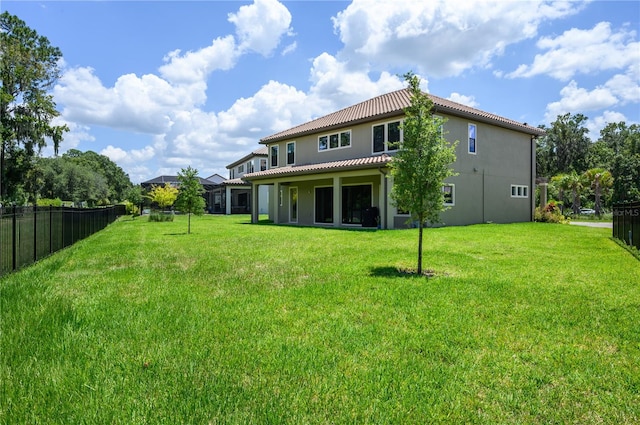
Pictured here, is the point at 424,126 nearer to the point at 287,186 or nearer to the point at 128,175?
the point at 287,186

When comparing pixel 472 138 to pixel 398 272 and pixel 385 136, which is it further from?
pixel 398 272

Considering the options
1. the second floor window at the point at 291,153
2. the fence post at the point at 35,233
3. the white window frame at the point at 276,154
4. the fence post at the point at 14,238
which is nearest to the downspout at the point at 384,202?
the second floor window at the point at 291,153

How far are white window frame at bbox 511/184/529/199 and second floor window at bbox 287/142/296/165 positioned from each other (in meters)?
13.8

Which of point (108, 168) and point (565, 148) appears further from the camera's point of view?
point (108, 168)

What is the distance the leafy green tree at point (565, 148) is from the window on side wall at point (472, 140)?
39413mm

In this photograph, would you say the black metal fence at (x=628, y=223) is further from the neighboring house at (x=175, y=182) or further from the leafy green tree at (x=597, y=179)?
the neighboring house at (x=175, y=182)

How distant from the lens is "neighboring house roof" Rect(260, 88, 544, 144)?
1861 cm

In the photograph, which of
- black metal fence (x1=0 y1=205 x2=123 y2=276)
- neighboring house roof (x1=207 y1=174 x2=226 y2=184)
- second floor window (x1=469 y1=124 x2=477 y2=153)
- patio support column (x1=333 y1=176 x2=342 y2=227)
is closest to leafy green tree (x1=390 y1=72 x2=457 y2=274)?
black metal fence (x1=0 y1=205 x2=123 y2=276)

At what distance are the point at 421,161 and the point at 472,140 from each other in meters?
14.3

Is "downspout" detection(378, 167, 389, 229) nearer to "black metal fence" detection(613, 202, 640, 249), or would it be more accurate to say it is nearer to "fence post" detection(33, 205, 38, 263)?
"black metal fence" detection(613, 202, 640, 249)

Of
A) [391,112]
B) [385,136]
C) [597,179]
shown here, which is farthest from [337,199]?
[597,179]

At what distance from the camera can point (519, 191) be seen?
23.8m

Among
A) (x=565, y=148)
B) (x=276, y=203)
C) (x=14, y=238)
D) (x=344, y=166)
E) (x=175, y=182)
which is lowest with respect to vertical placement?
(x=14, y=238)

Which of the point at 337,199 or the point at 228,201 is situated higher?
the point at 228,201
